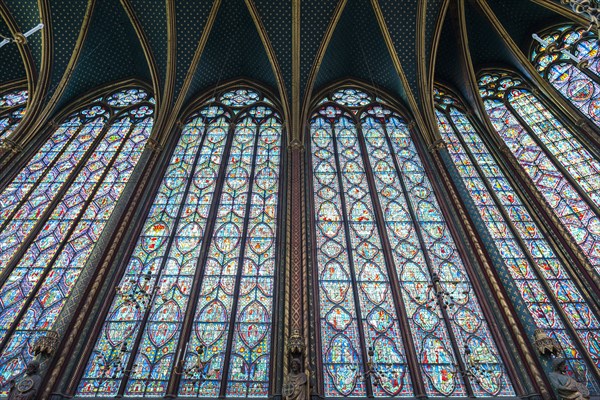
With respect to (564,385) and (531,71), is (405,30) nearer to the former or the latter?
(531,71)

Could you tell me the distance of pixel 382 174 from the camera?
11.2 m

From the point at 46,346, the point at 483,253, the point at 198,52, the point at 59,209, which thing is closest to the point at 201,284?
the point at 46,346

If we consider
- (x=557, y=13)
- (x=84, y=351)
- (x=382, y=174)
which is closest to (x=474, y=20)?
(x=557, y=13)

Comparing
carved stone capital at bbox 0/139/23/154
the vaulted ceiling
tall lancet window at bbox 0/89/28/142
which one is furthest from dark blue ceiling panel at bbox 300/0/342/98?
tall lancet window at bbox 0/89/28/142

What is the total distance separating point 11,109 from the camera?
12.9m

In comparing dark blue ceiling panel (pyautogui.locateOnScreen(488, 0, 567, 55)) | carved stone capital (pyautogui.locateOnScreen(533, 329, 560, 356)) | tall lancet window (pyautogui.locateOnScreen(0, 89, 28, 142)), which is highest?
dark blue ceiling panel (pyautogui.locateOnScreen(488, 0, 567, 55))

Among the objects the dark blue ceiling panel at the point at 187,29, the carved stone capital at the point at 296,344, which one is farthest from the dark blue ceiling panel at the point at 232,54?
the carved stone capital at the point at 296,344

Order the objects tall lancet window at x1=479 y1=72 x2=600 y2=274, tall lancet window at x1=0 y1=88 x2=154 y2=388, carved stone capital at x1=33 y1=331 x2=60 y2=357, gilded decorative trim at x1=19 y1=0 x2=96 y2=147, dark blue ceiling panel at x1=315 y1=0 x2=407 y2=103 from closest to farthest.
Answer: carved stone capital at x1=33 y1=331 x2=60 y2=357 → tall lancet window at x1=0 y1=88 x2=154 y2=388 → tall lancet window at x1=479 y1=72 x2=600 y2=274 → gilded decorative trim at x1=19 y1=0 x2=96 y2=147 → dark blue ceiling panel at x1=315 y1=0 x2=407 y2=103

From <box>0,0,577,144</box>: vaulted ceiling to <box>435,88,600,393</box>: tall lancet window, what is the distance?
2.32m

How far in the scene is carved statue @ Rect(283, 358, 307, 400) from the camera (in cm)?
609

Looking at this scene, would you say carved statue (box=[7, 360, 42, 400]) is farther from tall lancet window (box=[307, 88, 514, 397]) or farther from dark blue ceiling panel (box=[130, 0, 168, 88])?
Answer: dark blue ceiling panel (box=[130, 0, 168, 88])

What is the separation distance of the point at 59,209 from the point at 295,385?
7398 mm

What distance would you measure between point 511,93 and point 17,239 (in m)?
14.4

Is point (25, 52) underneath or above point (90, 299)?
above
